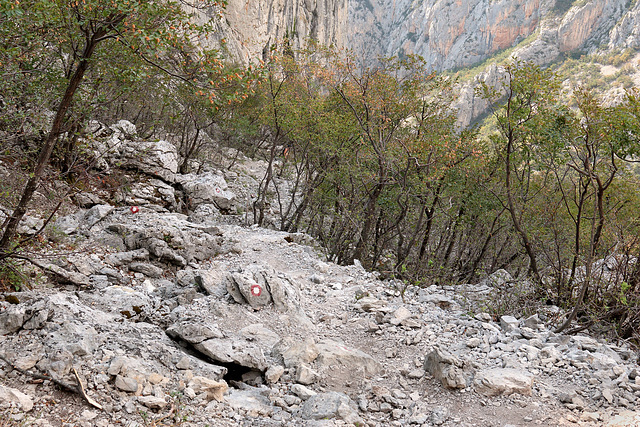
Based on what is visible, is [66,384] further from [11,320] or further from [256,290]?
[256,290]

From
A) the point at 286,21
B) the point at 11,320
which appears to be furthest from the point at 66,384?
the point at 286,21

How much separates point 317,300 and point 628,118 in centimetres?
645

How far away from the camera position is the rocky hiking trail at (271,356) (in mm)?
3955

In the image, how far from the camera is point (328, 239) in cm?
1359

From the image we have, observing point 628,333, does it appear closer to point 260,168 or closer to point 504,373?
point 504,373

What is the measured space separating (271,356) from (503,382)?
3.03 meters

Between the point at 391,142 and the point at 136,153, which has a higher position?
the point at 391,142

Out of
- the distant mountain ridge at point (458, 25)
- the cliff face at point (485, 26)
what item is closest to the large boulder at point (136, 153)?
the distant mountain ridge at point (458, 25)

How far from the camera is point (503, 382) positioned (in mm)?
4883

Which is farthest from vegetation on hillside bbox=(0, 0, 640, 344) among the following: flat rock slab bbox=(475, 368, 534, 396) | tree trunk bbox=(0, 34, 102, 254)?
flat rock slab bbox=(475, 368, 534, 396)

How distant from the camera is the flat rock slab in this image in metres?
4.83

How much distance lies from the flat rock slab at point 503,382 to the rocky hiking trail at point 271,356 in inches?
0.7

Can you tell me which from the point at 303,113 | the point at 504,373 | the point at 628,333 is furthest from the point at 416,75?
the point at 504,373

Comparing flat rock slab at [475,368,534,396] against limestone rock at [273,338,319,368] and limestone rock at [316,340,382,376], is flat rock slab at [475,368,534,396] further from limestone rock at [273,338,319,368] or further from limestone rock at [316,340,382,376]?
limestone rock at [273,338,319,368]
